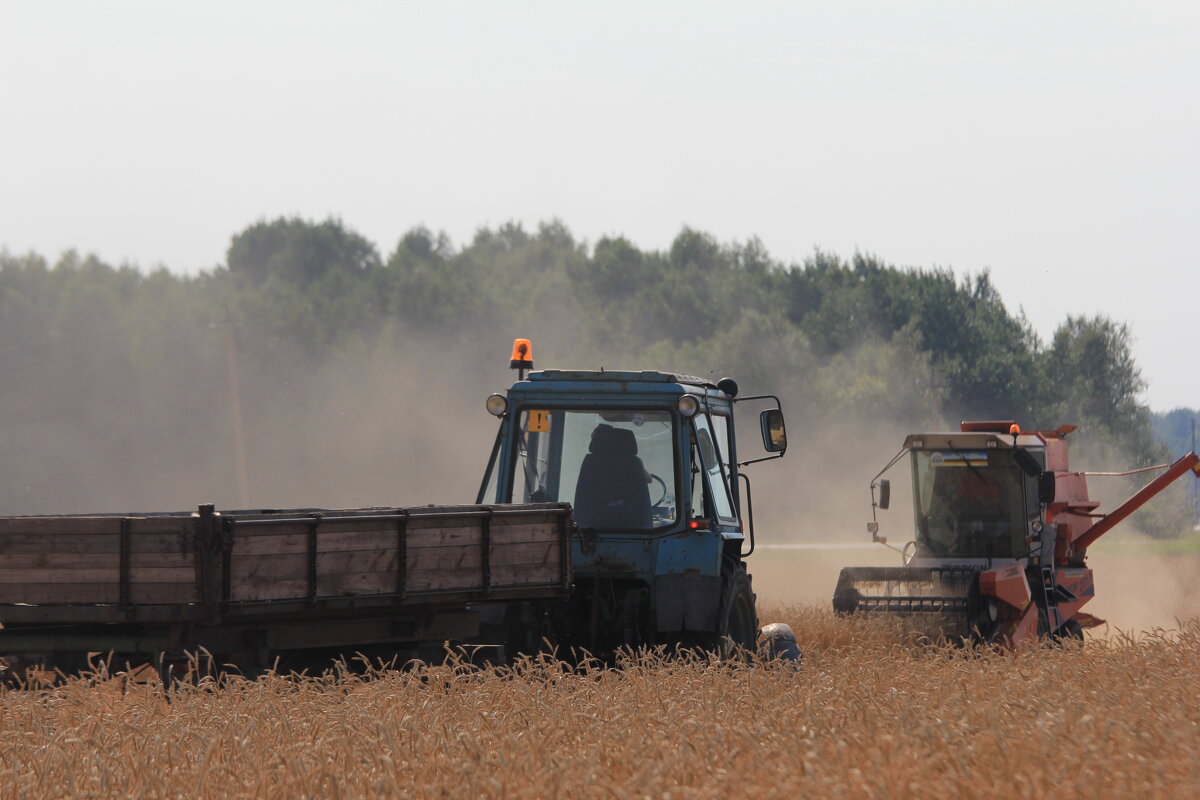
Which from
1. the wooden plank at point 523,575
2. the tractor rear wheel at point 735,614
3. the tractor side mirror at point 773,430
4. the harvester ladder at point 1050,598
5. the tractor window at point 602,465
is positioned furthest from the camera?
the harvester ladder at point 1050,598

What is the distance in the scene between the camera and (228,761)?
5176 mm

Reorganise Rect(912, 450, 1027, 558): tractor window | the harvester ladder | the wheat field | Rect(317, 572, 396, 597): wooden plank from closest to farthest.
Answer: the wheat field < Rect(317, 572, 396, 597): wooden plank < the harvester ladder < Rect(912, 450, 1027, 558): tractor window

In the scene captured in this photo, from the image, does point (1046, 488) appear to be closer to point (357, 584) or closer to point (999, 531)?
point (999, 531)

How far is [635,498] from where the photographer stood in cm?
→ 994

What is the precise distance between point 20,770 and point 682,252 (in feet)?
256

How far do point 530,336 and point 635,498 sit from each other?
2293 inches

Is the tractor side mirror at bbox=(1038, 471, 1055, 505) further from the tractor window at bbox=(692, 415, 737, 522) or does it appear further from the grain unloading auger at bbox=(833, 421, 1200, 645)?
the tractor window at bbox=(692, 415, 737, 522)

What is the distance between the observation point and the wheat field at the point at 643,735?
13.8 ft

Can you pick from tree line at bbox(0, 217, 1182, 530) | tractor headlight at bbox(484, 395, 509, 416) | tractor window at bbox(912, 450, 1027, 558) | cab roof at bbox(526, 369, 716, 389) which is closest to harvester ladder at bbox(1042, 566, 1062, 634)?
tractor window at bbox(912, 450, 1027, 558)

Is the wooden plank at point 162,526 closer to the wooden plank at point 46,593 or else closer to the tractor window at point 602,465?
the wooden plank at point 46,593

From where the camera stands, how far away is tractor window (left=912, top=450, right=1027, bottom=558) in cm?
1703

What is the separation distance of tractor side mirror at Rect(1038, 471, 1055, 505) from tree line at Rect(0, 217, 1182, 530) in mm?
35225

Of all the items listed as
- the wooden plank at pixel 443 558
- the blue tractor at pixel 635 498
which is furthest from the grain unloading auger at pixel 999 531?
the wooden plank at pixel 443 558

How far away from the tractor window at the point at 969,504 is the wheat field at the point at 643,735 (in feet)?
31.0
